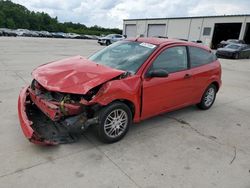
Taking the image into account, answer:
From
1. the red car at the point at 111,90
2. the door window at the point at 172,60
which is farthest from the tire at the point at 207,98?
the door window at the point at 172,60

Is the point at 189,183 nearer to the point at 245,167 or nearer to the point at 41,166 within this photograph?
the point at 245,167

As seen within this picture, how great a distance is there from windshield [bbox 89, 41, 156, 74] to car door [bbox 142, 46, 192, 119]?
0.71ft

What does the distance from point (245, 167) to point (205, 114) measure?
2.08m

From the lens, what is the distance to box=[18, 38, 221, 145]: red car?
10.8 ft

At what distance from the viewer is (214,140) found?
13.3 ft

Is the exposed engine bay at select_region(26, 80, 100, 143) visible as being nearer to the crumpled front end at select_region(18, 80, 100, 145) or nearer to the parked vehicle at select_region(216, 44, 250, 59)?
the crumpled front end at select_region(18, 80, 100, 145)

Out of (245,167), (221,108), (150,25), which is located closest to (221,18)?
→ (150,25)

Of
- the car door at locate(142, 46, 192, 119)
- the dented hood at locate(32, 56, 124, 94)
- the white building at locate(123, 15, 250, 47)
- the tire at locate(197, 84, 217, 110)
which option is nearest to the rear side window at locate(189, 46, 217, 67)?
the car door at locate(142, 46, 192, 119)

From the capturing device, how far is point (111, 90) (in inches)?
132

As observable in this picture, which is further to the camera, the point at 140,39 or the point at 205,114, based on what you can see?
the point at 205,114

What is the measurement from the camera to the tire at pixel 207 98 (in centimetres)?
538

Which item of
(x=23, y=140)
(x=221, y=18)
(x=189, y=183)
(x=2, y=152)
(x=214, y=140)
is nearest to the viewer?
(x=189, y=183)

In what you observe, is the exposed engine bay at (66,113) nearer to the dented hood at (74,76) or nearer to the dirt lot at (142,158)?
the dented hood at (74,76)

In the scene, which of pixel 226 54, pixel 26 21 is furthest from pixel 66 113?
pixel 26 21
